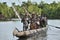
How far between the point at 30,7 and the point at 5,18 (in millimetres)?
16913

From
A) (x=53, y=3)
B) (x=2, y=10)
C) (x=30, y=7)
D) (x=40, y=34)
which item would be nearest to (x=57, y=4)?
(x=53, y=3)

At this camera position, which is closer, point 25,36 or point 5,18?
point 25,36

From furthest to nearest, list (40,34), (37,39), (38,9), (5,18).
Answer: (38,9), (5,18), (40,34), (37,39)

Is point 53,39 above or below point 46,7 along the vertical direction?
above

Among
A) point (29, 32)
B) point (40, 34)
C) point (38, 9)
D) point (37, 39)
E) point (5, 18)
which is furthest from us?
point (38, 9)

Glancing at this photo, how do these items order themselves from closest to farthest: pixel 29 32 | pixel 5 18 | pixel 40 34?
pixel 29 32 < pixel 40 34 < pixel 5 18

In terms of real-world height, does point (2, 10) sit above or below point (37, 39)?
below

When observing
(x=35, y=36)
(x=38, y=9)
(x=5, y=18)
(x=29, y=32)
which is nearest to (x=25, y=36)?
(x=29, y=32)

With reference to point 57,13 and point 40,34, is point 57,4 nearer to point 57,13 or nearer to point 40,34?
point 57,13

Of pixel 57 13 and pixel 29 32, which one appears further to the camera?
pixel 57 13

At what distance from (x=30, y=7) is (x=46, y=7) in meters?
7.83

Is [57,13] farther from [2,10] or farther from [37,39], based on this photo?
[37,39]

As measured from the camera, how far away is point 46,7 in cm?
13388

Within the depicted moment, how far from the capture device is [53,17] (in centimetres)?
12544
